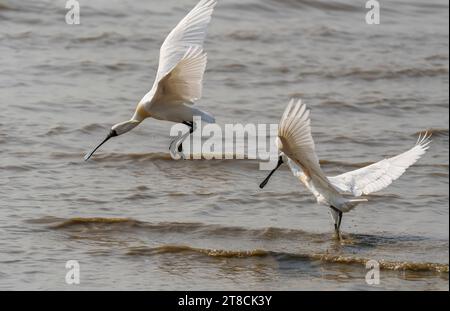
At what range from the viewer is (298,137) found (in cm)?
914

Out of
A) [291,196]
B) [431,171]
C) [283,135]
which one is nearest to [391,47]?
[431,171]

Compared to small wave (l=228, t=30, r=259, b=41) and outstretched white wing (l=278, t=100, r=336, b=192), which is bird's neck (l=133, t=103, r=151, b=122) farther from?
small wave (l=228, t=30, r=259, b=41)

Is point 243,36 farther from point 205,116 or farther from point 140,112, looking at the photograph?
point 205,116

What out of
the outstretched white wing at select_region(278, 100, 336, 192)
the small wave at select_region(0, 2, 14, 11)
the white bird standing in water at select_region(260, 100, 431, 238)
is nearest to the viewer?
the outstretched white wing at select_region(278, 100, 336, 192)

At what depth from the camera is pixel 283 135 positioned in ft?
30.0

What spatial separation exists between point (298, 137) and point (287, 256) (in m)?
1.46

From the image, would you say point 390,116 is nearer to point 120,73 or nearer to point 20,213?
point 120,73

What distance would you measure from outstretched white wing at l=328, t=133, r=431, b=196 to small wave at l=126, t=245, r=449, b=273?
782mm

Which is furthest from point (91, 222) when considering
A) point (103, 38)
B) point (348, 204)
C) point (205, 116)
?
point (103, 38)

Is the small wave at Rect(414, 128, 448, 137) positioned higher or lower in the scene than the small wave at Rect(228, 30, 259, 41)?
lower

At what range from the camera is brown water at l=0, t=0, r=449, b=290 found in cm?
977

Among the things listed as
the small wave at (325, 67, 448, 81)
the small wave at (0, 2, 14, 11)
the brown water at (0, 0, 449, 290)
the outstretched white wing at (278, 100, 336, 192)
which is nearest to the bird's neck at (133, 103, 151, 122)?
the brown water at (0, 0, 449, 290)

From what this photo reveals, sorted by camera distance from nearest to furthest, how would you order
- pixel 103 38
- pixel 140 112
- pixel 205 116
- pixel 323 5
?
pixel 205 116 → pixel 140 112 → pixel 103 38 → pixel 323 5

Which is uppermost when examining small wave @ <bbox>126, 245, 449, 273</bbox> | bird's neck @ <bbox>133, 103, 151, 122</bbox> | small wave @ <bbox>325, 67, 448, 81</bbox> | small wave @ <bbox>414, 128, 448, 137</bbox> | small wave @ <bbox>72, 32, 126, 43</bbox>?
small wave @ <bbox>72, 32, 126, 43</bbox>
